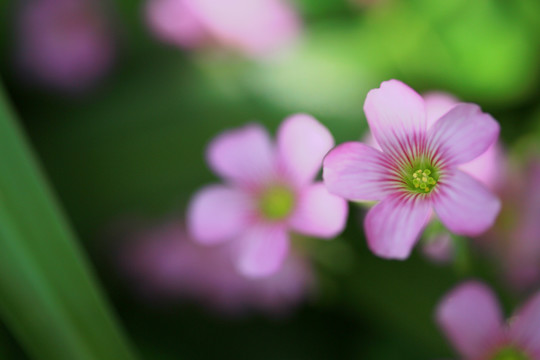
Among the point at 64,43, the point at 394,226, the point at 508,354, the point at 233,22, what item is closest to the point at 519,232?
the point at 508,354

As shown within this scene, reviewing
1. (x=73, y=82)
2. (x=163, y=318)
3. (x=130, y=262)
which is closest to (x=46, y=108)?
(x=73, y=82)

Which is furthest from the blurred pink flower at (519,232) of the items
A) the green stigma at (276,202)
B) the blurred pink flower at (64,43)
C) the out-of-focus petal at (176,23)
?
the blurred pink flower at (64,43)

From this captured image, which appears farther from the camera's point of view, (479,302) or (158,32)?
(158,32)

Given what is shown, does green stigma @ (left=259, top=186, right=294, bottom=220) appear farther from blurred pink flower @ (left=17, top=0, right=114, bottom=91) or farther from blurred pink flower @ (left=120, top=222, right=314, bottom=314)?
blurred pink flower @ (left=17, top=0, right=114, bottom=91)

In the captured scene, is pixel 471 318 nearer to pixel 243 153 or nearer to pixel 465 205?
pixel 465 205

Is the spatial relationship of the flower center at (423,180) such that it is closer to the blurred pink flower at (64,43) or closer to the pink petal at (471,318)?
the pink petal at (471,318)

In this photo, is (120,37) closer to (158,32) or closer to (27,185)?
(158,32)
